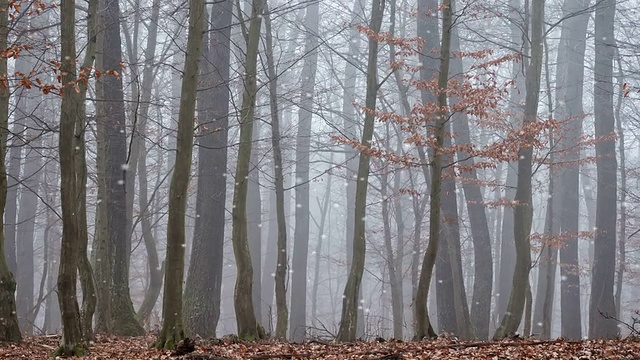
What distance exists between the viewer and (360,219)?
1391 cm

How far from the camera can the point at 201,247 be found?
50.6ft

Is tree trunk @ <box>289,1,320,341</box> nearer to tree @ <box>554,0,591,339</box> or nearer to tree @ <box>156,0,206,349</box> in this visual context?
tree @ <box>554,0,591,339</box>

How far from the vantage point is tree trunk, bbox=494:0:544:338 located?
14703mm

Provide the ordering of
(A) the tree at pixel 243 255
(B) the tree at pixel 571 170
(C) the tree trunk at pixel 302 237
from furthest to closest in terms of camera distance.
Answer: (C) the tree trunk at pixel 302 237 < (B) the tree at pixel 571 170 < (A) the tree at pixel 243 255

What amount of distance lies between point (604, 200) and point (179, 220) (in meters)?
13.9

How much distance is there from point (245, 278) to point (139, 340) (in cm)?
204

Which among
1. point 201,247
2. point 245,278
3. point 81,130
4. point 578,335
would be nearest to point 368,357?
point 245,278

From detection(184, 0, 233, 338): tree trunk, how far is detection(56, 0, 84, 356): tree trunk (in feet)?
16.9

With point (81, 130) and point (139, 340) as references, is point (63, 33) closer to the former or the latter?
point (81, 130)

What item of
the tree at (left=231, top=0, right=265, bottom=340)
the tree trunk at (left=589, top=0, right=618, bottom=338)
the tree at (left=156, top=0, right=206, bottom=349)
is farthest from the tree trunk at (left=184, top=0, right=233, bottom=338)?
the tree trunk at (left=589, top=0, right=618, bottom=338)

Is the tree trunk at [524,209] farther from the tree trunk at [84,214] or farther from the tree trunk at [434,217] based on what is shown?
the tree trunk at [84,214]

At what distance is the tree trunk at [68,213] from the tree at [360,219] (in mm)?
5178

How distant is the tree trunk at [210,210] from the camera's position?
49.3ft

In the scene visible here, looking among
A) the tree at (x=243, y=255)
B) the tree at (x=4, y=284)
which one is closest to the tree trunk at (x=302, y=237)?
the tree at (x=243, y=255)
